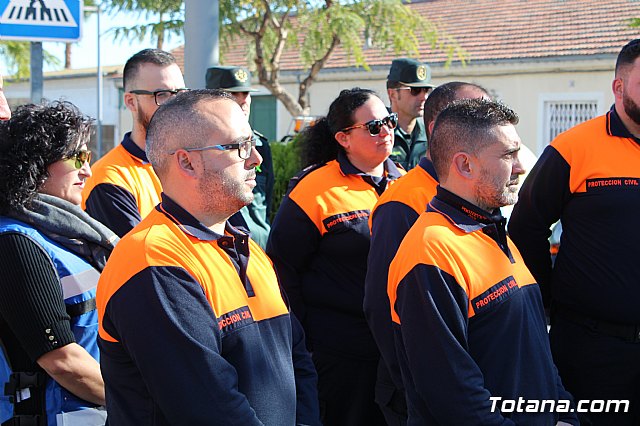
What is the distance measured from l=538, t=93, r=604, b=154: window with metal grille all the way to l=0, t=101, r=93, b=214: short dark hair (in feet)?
52.4

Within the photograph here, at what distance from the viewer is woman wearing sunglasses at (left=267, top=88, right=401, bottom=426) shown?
443cm

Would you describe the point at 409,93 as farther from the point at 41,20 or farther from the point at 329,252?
the point at 41,20

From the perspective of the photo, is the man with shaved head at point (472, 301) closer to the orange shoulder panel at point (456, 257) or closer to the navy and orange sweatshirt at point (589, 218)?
the orange shoulder panel at point (456, 257)

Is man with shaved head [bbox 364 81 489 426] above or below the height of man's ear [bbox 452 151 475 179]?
below

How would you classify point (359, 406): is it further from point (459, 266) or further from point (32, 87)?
→ point (32, 87)

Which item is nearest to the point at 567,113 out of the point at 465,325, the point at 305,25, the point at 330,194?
the point at 305,25

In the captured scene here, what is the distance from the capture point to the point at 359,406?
4.45 m

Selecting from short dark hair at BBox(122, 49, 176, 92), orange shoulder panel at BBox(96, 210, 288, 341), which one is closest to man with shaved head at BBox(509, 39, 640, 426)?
orange shoulder panel at BBox(96, 210, 288, 341)

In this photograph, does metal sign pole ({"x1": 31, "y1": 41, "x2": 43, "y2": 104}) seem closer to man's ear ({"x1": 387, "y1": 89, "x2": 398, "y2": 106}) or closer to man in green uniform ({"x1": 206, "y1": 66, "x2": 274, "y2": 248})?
man in green uniform ({"x1": 206, "y1": 66, "x2": 274, "y2": 248})

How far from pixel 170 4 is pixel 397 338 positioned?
42.2ft

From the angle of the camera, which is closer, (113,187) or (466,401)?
(466,401)

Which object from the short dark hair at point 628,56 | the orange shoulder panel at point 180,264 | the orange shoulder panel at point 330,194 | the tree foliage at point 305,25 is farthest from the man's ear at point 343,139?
the tree foliage at point 305,25

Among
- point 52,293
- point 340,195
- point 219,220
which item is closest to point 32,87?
point 340,195

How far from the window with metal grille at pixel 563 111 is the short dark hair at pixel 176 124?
1628 centimetres
